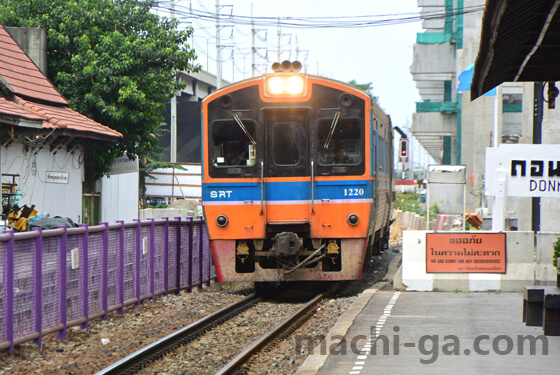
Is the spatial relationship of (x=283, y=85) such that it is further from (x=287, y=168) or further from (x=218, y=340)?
(x=218, y=340)

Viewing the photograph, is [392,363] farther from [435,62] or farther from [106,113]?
[435,62]

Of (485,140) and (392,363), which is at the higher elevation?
(485,140)

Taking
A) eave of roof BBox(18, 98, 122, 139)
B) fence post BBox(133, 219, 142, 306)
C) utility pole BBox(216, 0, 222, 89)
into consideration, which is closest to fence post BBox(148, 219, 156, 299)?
fence post BBox(133, 219, 142, 306)

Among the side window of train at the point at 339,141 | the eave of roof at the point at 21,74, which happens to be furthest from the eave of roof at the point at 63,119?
the side window of train at the point at 339,141

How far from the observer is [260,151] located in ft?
41.1

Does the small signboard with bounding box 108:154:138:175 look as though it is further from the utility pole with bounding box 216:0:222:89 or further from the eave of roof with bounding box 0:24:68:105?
the utility pole with bounding box 216:0:222:89

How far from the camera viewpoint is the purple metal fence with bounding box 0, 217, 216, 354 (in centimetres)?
871

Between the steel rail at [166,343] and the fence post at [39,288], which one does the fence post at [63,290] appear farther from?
the steel rail at [166,343]

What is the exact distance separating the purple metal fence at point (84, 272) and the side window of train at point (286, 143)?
2.18 meters

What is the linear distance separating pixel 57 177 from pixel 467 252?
447 inches

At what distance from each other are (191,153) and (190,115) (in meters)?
3.08

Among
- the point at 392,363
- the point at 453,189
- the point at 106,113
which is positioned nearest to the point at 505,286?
the point at 392,363

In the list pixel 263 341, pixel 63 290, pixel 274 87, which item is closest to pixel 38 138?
pixel 274 87

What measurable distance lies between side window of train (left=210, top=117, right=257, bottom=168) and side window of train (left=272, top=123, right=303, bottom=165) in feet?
1.06
